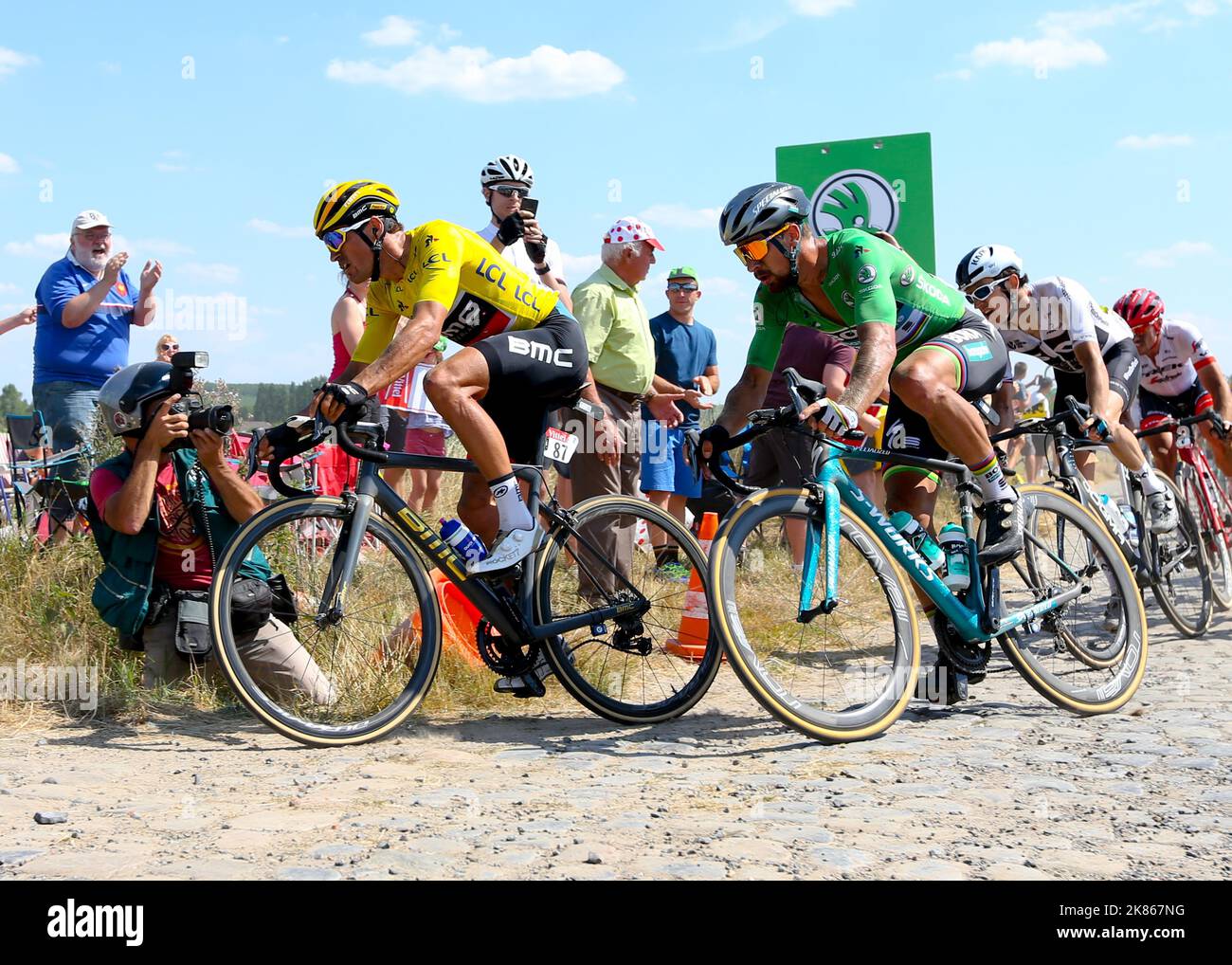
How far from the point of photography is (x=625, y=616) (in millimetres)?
5297

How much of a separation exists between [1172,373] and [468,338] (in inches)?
228

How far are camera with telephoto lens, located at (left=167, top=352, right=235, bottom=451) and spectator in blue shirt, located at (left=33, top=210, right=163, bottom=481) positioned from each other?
3418 mm

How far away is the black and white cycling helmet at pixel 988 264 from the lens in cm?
697

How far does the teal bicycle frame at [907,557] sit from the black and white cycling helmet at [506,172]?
3.19m

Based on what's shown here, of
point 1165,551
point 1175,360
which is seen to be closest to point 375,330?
point 1165,551

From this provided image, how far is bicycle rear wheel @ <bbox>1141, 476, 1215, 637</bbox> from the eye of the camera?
764cm

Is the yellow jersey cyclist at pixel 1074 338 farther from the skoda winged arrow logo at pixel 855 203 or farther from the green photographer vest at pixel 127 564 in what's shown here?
the green photographer vest at pixel 127 564

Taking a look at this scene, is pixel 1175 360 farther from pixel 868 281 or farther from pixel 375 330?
pixel 375 330

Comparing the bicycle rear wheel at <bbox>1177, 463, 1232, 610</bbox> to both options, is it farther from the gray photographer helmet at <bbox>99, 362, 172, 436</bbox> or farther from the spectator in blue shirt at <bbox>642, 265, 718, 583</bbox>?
the gray photographer helmet at <bbox>99, 362, 172, 436</bbox>

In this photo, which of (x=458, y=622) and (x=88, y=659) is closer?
(x=88, y=659)

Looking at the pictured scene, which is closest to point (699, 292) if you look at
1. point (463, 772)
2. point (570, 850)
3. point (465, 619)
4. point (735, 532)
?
point (465, 619)

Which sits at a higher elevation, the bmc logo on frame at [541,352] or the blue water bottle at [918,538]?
the bmc logo on frame at [541,352]

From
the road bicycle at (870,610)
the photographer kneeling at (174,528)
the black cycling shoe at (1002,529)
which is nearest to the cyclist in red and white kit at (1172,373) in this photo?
the road bicycle at (870,610)

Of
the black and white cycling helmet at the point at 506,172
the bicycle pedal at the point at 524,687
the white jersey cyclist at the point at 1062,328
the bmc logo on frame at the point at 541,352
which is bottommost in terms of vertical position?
the bicycle pedal at the point at 524,687
